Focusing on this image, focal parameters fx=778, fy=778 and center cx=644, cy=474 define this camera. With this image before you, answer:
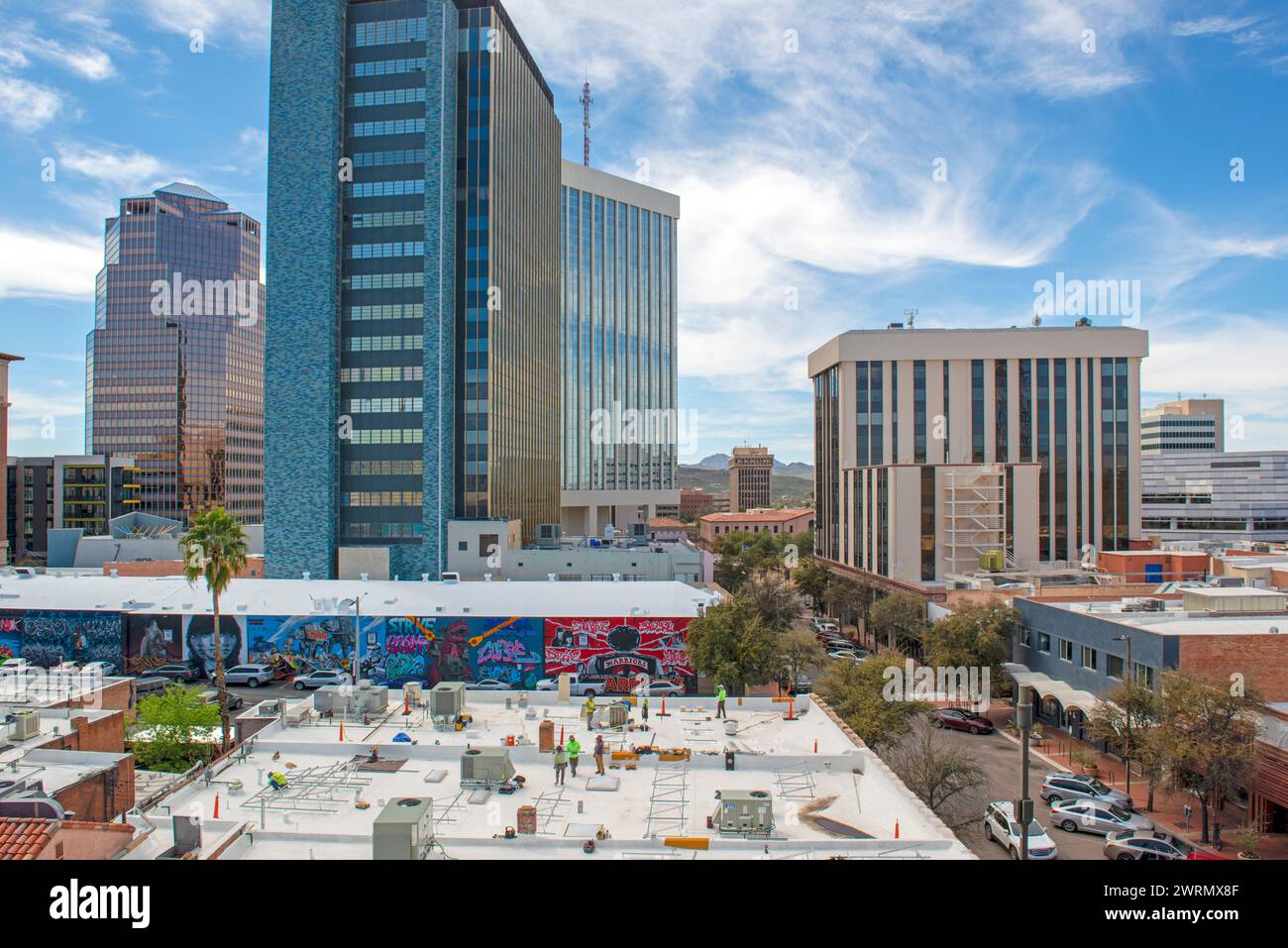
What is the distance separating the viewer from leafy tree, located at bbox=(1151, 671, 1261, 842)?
23.0 m

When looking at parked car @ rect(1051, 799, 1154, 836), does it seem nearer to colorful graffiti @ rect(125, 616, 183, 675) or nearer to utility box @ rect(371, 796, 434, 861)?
utility box @ rect(371, 796, 434, 861)

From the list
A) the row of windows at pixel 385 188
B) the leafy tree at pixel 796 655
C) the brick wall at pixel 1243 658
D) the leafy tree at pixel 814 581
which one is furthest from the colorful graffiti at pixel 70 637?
the leafy tree at pixel 814 581

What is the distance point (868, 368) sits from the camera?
82312 mm

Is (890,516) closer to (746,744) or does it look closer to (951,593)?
(951,593)

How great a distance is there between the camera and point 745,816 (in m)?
13.8

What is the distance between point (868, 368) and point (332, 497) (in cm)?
5451

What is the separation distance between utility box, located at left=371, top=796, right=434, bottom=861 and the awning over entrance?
27213mm

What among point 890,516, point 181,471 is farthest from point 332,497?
point 181,471

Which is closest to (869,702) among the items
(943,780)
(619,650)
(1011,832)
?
(943,780)

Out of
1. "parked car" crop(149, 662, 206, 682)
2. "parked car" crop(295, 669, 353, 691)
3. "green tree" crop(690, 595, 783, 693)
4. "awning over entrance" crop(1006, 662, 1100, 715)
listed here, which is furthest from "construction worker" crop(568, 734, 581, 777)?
"parked car" crop(149, 662, 206, 682)

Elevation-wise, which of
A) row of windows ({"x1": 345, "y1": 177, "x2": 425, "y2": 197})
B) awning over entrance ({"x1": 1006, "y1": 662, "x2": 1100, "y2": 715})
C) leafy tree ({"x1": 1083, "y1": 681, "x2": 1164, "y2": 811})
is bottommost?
awning over entrance ({"x1": 1006, "y1": 662, "x2": 1100, "y2": 715})

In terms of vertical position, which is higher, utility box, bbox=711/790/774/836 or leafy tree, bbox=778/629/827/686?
utility box, bbox=711/790/774/836

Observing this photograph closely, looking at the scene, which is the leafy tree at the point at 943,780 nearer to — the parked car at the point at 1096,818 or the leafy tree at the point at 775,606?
the parked car at the point at 1096,818
